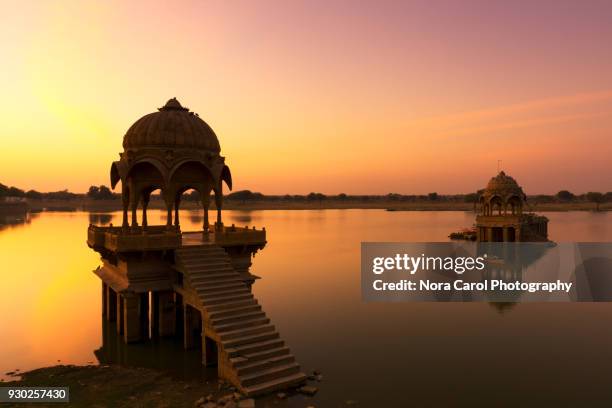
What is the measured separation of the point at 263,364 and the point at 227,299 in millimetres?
3589

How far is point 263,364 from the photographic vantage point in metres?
15.4

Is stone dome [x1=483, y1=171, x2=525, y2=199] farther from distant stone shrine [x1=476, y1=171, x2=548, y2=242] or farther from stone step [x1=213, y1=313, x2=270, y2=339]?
stone step [x1=213, y1=313, x2=270, y2=339]

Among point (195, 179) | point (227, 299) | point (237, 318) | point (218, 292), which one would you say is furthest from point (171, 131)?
point (237, 318)

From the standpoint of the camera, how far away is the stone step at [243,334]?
15853 millimetres

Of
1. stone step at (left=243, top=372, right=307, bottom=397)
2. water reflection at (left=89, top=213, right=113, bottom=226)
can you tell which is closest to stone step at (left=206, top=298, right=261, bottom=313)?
stone step at (left=243, top=372, right=307, bottom=397)

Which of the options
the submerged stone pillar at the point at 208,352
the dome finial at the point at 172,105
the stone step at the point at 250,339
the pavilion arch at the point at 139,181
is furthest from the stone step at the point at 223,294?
the dome finial at the point at 172,105

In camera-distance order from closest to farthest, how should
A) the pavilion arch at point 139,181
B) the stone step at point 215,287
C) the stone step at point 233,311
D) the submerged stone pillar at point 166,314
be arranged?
the stone step at point 233,311
the stone step at point 215,287
the submerged stone pillar at point 166,314
the pavilion arch at point 139,181

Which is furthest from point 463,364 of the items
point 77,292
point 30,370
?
point 77,292

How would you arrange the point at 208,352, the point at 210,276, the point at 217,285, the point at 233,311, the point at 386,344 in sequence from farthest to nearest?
1. the point at 386,344
2. the point at 210,276
3. the point at 217,285
4. the point at 208,352
5. the point at 233,311

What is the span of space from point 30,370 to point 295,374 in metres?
11.9

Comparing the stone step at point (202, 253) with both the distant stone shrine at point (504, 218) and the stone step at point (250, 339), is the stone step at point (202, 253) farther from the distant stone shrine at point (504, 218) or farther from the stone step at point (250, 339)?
the distant stone shrine at point (504, 218)

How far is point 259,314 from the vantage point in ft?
57.4

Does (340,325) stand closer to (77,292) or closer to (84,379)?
(84,379)

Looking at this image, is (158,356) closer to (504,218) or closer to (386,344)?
(386,344)
